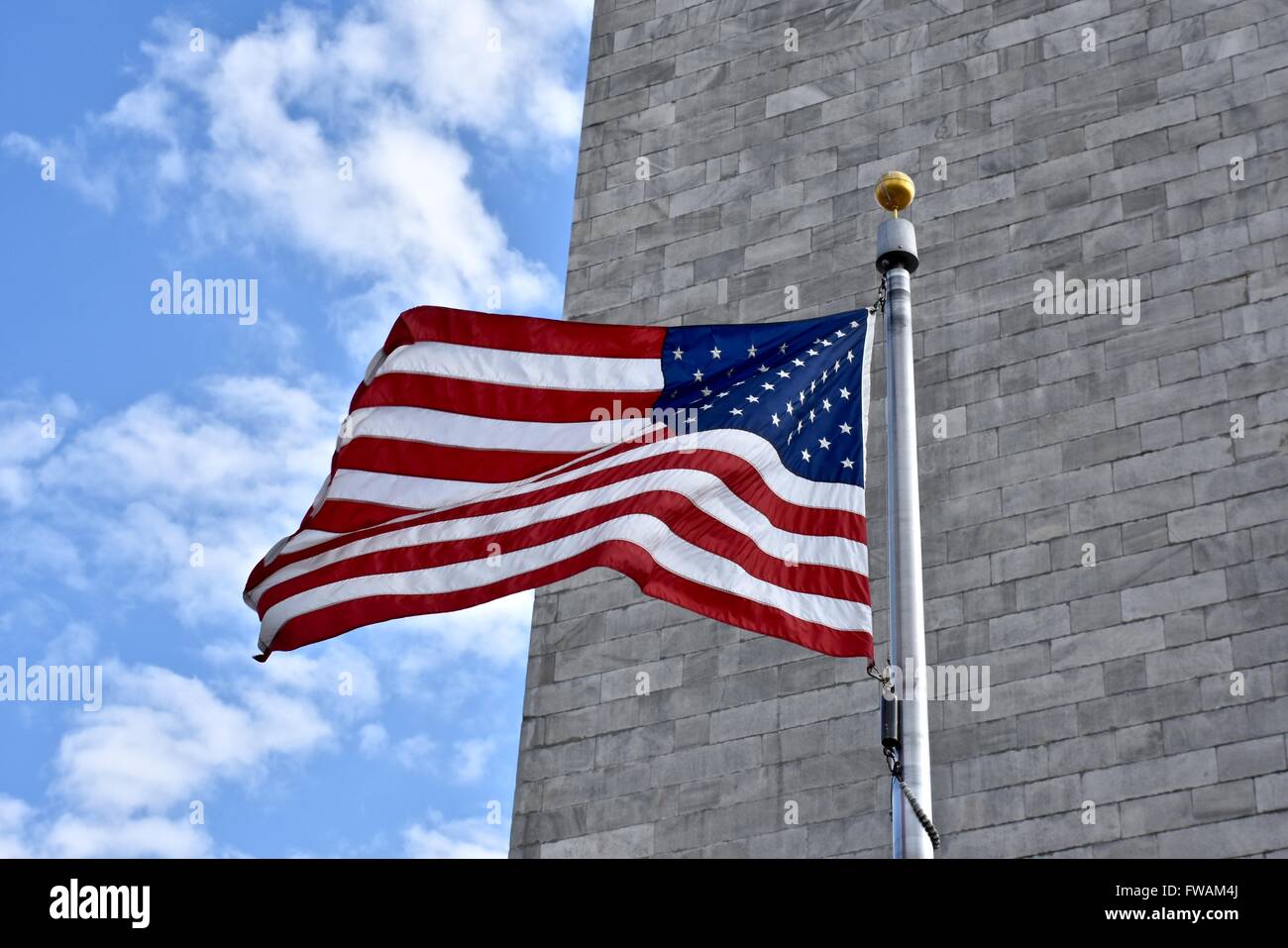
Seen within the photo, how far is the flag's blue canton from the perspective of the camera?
12281 millimetres

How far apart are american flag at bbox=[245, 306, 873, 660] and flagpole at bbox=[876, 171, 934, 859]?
0.30 metres

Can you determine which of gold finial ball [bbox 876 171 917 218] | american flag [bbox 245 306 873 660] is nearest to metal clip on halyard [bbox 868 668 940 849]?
american flag [bbox 245 306 873 660]

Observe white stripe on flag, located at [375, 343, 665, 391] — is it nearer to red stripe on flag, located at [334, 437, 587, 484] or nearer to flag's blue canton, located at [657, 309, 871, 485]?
flag's blue canton, located at [657, 309, 871, 485]

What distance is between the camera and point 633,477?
40.9ft

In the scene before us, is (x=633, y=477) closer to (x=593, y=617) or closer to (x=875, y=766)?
(x=875, y=766)

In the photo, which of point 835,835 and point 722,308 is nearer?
point 835,835

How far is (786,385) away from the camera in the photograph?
498 inches

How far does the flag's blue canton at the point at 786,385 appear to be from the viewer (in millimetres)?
12281

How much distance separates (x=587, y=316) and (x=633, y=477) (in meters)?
8.91

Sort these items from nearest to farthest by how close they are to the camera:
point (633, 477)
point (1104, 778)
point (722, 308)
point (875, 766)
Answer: point (633, 477) < point (1104, 778) < point (875, 766) < point (722, 308)

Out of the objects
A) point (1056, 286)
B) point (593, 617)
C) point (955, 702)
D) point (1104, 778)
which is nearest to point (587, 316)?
point (593, 617)

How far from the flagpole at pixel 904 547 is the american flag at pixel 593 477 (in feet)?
0.99

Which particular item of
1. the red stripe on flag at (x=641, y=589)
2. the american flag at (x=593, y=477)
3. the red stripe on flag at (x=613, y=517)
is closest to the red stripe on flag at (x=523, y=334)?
the american flag at (x=593, y=477)

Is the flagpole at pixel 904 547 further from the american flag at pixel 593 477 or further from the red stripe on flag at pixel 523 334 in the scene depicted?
the red stripe on flag at pixel 523 334
